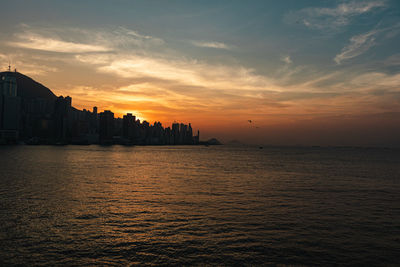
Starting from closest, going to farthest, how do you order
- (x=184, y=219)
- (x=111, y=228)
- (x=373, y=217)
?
(x=111, y=228)
(x=184, y=219)
(x=373, y=217)

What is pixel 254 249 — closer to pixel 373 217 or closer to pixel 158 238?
pixel 158 238

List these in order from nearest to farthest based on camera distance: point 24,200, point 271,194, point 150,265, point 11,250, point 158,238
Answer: point 150,265
point 11,250
point 158,238
point 24,200
point 271,194

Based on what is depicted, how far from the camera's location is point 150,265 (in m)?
17.9

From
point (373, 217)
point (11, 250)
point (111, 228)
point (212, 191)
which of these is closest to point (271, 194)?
point (212, 191)

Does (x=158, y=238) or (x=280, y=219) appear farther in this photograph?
(x=280, y=219)

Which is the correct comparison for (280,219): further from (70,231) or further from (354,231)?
(70,231)

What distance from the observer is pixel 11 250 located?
1969 cm

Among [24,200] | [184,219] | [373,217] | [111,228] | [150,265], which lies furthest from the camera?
[24,200]

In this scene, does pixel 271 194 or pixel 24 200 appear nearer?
pixel 24 200

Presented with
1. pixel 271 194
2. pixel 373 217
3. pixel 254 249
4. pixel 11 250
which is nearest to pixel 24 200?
pixel 11 250

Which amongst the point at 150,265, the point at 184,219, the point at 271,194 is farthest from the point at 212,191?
the point at 150,265

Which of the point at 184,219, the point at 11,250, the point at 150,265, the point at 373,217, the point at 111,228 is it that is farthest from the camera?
the point at 373,217

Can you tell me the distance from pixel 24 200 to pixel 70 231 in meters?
17.5

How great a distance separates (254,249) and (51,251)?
14.6 metres
